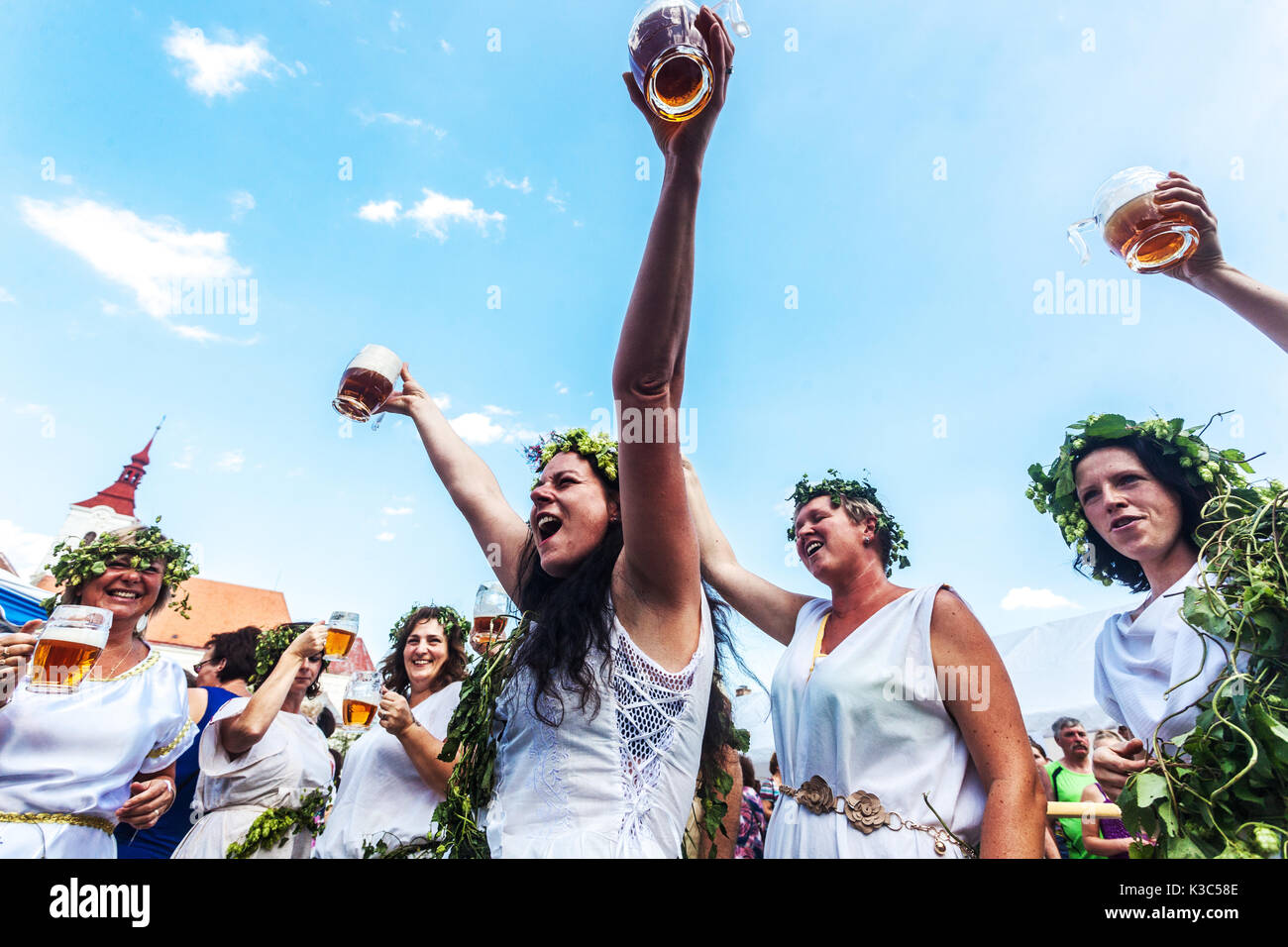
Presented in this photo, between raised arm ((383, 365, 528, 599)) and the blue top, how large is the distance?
2.38 m

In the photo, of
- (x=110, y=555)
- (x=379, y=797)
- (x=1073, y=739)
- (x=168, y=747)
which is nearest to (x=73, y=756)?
(x=168, y=747)

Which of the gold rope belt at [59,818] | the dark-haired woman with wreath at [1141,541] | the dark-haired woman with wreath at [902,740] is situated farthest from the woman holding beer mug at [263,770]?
the dark-haired woman with wreath at [1141,541]

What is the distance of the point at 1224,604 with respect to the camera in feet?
5.44

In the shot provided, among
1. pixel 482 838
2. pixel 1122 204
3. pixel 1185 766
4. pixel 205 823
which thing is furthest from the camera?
pixel 205 823

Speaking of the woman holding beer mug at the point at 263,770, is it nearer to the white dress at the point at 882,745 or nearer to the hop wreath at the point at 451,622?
the hop wreath at the point at 451,622

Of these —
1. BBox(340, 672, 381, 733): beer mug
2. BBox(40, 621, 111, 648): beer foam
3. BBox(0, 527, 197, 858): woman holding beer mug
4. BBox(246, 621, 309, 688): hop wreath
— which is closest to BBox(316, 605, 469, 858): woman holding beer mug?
BBox(340, 672, 381, 733): beer mug

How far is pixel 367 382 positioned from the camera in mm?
2850

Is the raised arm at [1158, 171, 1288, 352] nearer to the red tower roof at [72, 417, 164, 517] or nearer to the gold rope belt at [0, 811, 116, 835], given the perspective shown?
the gold rope belt at [0, 811, 116, 835]

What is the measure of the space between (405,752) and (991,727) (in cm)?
252

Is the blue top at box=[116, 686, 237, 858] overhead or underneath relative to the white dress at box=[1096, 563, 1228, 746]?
underneath

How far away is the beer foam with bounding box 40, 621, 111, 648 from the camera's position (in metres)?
2.62
